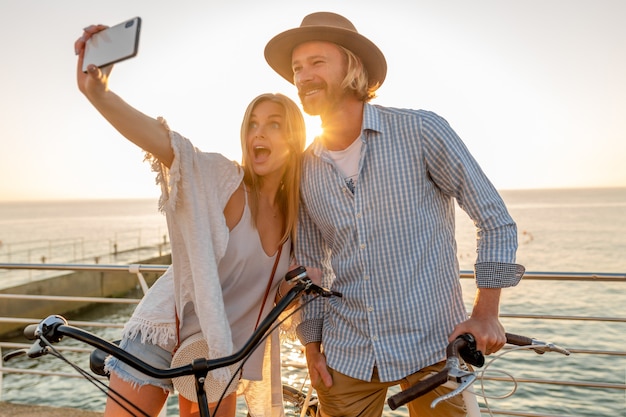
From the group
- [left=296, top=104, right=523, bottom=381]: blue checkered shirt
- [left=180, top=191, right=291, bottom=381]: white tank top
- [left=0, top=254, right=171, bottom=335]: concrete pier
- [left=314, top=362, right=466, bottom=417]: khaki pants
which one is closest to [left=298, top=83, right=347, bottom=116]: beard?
[left=296, top=104, right=523, bottom=381]: blue checkered shirt

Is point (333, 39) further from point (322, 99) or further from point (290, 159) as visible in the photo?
point (290, 159)

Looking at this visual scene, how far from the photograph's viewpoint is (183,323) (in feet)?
6.89

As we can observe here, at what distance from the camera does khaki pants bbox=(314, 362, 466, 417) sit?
2.06 m

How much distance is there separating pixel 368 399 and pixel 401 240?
2.17ft

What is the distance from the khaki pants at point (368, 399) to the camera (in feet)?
6.77

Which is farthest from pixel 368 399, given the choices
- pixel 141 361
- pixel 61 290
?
pixel 61 290

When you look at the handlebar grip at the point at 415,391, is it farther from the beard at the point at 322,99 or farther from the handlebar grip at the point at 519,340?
the beard at the point at 322,99

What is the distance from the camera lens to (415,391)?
1.42 meters

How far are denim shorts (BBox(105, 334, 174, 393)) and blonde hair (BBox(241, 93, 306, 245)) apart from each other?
659 mm

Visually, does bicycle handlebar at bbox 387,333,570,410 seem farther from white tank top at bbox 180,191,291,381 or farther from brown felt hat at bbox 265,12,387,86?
brown felt hat at bbox 265,12,387,86

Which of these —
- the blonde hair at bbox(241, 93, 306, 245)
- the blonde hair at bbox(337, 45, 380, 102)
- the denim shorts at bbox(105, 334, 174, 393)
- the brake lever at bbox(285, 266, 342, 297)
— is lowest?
the denim shorts at bbox(105, 334, 174, 393)

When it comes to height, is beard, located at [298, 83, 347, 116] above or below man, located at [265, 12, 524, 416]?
above

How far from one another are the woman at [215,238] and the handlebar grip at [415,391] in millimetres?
725

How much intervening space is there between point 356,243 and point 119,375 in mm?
1019
